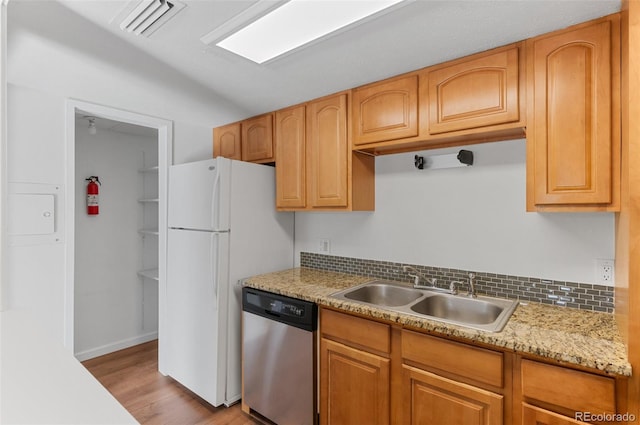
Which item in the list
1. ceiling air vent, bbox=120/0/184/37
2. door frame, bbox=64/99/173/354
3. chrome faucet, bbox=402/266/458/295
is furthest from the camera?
door frame, bbox=64/99/173/354

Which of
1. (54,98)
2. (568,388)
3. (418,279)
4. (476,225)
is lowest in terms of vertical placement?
(568,388)

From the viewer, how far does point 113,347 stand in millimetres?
3414

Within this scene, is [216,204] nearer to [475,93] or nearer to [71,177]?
[71,177]

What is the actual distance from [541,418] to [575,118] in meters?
1.27

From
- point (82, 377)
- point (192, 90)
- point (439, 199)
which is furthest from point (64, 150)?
point (439, 199)

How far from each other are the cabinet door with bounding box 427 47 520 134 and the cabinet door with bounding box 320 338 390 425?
4.33 ft

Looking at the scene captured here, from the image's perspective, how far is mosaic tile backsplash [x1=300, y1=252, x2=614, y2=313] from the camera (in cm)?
170

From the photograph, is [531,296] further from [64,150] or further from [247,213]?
[64,150]

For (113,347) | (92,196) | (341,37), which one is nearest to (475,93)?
(341,37)

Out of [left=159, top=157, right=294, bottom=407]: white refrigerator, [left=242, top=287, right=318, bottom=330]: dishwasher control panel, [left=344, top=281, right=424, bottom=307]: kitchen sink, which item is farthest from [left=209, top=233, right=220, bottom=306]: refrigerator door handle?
[left=344, top=281, right=424, bottom=307]: kitchen sink

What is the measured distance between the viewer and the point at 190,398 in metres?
2.59

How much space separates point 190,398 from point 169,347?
476 mm

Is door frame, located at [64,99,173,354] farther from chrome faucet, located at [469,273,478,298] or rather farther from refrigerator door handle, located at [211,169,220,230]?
chrome faucet, located at [469,273,478,298]

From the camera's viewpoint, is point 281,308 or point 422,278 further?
point 422,278
